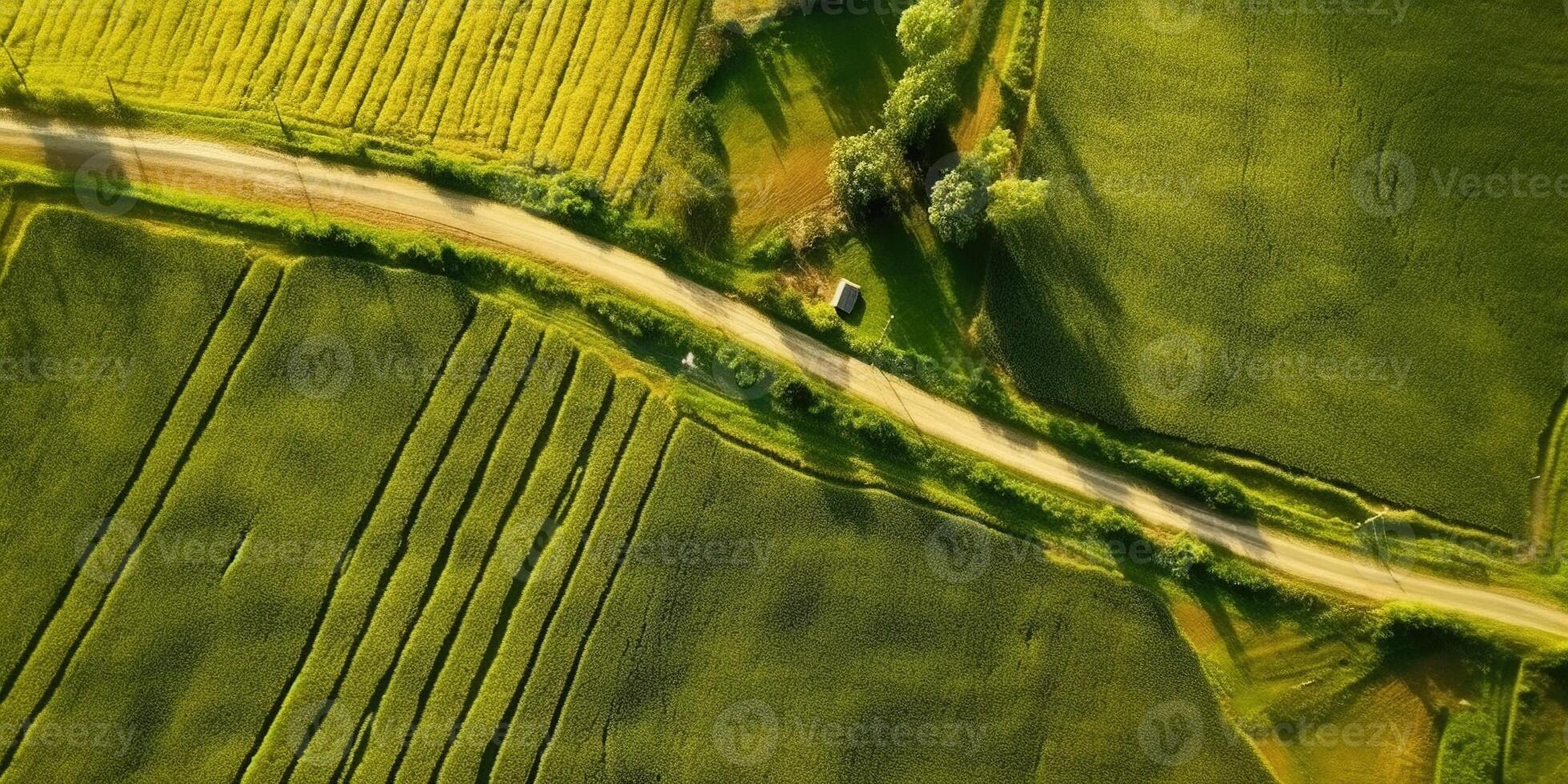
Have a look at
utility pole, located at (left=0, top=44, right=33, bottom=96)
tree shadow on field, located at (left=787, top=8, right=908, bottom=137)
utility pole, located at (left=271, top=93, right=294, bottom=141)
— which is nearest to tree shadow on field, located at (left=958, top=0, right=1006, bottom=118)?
tree shadow on field, located at (left=787, top=8, right=908, bottom=137)

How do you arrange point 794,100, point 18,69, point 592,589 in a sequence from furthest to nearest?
1. point 794,100
2. point 18,69
3. point 592,589

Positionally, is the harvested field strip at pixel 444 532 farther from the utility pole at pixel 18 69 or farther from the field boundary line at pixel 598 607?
the utility pole at pixel 18 69

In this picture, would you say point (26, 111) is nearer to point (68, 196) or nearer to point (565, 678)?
point (68, 196)

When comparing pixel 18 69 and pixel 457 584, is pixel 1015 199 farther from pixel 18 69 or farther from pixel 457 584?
pixel 18 69

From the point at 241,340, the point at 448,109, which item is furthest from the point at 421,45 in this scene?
the point at 241,340

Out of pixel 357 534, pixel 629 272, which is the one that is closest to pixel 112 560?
pixel 357 534

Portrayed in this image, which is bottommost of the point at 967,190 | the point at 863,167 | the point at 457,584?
the point at 457,584

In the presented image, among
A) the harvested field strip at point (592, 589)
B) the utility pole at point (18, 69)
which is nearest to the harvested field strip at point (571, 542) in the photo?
the harvested field strip at point (592, 589)

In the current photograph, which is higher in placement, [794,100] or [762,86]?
[762,86]
